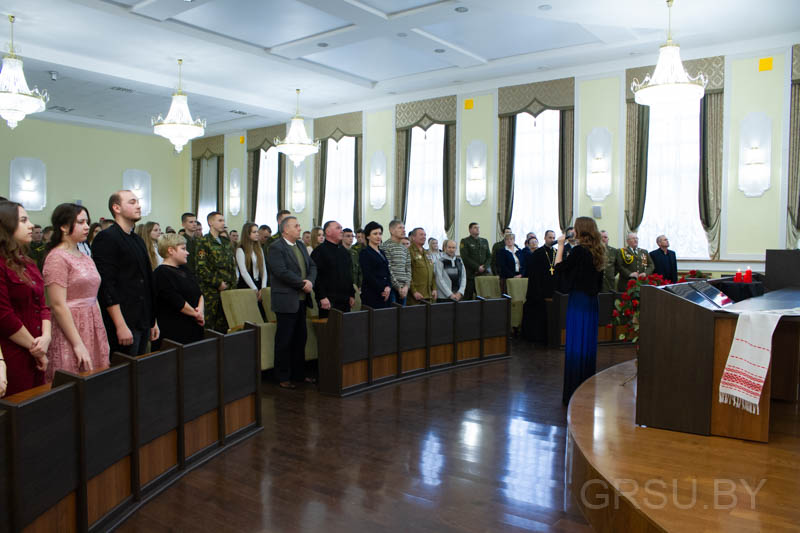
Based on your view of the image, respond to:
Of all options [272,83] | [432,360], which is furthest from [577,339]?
[272,83]

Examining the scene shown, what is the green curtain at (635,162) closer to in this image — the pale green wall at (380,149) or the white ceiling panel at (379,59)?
the white ceiling panel at (379,59)

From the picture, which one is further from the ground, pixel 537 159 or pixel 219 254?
pixel 537 159

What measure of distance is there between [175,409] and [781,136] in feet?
27.9

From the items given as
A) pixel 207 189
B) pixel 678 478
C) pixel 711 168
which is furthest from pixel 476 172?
pixel 678 478

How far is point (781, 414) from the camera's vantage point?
371 cm

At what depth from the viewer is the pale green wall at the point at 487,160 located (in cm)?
1076

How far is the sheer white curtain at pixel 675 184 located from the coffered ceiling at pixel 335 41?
1.03m

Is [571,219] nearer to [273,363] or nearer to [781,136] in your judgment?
[781,136]

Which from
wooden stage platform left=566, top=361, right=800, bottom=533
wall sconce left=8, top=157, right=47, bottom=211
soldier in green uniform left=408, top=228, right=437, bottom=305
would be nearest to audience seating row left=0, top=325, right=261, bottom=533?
wooden stage platform left=566, top=361, right=800, bottom=533

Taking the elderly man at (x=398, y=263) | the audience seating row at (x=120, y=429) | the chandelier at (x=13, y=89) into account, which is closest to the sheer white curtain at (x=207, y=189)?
the chandelier at (x=13, y=89)

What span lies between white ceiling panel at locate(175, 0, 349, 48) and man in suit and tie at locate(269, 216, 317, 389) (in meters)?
3.88

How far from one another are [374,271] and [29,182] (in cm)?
1073

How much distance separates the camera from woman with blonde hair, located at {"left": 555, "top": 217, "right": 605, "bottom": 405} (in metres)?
4.50

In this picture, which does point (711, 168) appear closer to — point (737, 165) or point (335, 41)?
point (737, 165)
